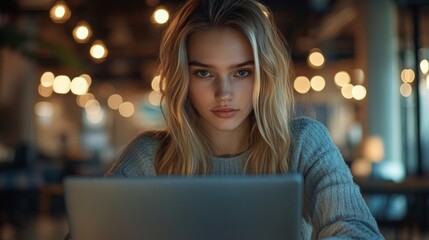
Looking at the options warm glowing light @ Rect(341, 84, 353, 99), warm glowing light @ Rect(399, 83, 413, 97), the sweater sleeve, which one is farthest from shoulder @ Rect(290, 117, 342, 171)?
warm glowing light @ Rect(341, 84, 353, 99)

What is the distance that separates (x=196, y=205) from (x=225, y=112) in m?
0.55

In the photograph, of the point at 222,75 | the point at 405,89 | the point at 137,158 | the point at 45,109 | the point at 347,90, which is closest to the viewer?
the point at 222,75

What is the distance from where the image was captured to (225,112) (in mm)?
1680

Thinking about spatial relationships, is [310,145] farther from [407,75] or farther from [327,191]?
[407,75]

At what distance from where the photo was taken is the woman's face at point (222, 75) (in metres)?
1.64

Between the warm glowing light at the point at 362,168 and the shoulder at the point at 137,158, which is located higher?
the shoulder at the point at 137,158

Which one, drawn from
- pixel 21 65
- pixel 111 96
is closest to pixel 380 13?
pixel 21 65

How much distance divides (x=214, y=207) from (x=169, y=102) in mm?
680

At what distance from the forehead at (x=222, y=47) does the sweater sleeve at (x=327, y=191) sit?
0.23 meters

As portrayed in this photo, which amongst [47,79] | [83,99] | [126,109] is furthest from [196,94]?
[126,109]

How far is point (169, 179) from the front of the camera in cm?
116

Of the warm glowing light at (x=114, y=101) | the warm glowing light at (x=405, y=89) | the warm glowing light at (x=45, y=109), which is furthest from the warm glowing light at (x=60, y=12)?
the warm glowing light at (x=114, y=101)

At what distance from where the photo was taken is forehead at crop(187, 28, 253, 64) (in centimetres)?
164

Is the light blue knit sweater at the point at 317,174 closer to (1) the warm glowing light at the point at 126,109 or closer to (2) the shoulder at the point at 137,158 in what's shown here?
(2) the shoulder at the point at 137,158
